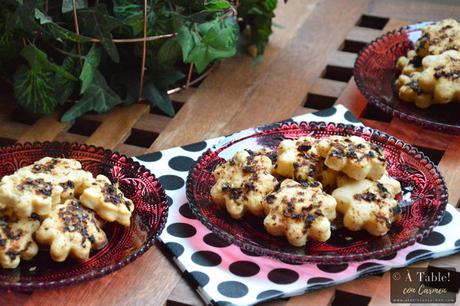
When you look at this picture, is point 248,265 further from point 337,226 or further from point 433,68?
point 433,68

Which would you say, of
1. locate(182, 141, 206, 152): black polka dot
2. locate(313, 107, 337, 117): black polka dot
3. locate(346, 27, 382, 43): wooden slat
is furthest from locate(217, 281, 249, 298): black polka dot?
locate(346, 27, 382, 43): wooden slat

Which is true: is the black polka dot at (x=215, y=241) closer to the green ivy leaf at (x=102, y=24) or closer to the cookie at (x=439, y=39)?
the green ivy leaf at (x=102, y=24)

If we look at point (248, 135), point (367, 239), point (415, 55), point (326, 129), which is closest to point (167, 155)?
point (248, 135)

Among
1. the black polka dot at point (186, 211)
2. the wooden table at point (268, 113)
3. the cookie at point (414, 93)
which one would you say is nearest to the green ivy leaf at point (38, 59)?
the wooden table at point (268, 113)

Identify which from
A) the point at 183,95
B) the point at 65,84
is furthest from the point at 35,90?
the point at 183,95

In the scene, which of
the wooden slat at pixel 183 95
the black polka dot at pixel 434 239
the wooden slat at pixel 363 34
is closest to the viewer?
the black polka dot at pixel 434 239

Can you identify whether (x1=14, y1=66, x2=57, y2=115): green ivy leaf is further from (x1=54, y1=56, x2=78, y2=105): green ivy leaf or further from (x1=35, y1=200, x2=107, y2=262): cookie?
(x1=35, y1=200, x2=107, y2=262): cookie
